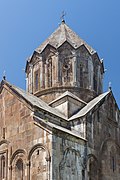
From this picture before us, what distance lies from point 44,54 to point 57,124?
733 cm

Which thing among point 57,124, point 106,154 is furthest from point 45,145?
point 106,154

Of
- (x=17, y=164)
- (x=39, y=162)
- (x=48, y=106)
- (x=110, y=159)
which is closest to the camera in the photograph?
(x=39, y=162)

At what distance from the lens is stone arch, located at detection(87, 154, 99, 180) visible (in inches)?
869

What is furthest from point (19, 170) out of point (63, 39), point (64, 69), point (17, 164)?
point (63, 39)

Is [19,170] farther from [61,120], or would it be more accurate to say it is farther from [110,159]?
[110,159]

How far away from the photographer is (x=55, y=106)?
84.5 feet

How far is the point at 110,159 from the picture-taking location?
24.0 meters

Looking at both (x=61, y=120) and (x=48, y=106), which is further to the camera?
(x=48, y=106)

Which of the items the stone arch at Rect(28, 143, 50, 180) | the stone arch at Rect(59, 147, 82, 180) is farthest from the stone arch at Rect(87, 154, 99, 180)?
the stone arch at Rect(28, 143, 50, 180)

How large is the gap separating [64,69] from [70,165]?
8999 mm

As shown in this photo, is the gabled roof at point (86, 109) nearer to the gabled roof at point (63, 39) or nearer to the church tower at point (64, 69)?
the church tower at point (64, 69)

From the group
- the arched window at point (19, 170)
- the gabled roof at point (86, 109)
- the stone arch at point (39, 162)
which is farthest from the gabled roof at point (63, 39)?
the stone arch at point (39, 162)

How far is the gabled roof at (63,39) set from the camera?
95.2ft

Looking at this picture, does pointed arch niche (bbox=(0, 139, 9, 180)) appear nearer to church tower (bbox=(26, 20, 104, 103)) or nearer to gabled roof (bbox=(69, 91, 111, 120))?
gabled roof (bbox=(69, 91, 111, 120))
